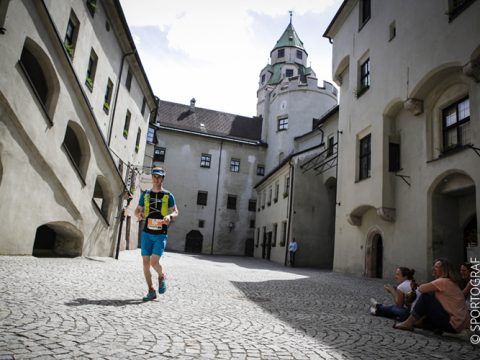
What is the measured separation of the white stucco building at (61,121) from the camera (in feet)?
30.5

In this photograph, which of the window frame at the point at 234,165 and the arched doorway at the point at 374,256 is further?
the window frame at the point at 234,165

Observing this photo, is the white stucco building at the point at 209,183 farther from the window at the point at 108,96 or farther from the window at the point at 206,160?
the window at the point at 108,96

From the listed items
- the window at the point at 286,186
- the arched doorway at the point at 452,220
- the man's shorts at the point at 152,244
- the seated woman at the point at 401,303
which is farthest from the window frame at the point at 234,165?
the man's shorts at the point at 152,244

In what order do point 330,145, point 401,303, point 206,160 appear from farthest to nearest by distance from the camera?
1. point 206,160
2. point 330,145
3. point 401,303

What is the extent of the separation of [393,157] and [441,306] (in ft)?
34.5

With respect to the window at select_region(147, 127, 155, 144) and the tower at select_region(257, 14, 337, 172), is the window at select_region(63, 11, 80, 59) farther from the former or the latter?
the tower at select_region(257, 14, 337, 172)

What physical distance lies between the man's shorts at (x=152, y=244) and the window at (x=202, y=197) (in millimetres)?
34098

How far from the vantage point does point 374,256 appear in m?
16.2

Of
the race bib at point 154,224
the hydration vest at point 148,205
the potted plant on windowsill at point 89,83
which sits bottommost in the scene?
the race bib at point 154,224

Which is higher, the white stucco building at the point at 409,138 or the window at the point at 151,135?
the window at the point at 151,135

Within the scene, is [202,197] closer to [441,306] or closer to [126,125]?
[126,125]

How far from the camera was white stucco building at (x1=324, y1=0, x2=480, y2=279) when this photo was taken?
1129 centimetres

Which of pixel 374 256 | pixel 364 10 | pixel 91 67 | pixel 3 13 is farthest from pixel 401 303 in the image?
pixel 364 10

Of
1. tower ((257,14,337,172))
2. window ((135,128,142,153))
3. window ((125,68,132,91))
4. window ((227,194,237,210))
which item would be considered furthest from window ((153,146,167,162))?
window ((125,68,132,91))
